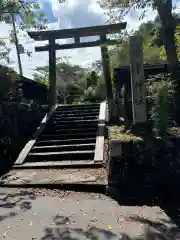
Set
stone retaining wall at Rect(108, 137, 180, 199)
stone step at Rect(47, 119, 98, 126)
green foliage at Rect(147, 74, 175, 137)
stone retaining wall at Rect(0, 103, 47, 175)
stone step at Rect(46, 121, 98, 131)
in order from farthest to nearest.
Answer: stone step at Rect(47, 119, 98, 126) < stone step at Rect(46, 121, 98, 131) < stone retaining wall at Rect(0, 103, 47, 175) < green foliage at Rect(147, 74, 175, 137) < stone retaining wall at Rect(108, 137, 180, 199)

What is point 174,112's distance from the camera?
9.08m

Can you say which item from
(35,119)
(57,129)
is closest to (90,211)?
(57,129)

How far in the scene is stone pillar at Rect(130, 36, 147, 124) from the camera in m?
7.39

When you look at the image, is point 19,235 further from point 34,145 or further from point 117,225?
point 34,145

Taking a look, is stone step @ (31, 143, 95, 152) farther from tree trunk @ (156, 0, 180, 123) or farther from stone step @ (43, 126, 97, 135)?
tree trunk @ (156, 0, 180, 123)

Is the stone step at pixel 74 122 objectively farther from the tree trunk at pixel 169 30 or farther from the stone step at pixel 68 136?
the tree trunk at pixel 169 30

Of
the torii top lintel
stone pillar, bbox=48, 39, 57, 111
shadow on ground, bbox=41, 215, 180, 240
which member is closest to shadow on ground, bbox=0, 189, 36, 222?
shadow on ground, bbox=41, 215, 180, 240

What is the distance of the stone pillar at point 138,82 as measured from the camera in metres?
7.39

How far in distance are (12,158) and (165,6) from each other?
6519mm

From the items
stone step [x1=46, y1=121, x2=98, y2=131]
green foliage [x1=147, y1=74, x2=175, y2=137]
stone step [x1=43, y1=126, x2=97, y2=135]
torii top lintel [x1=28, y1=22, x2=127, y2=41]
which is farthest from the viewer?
torii top lintel [x1=28, y1=22, x2=127, y2=41]

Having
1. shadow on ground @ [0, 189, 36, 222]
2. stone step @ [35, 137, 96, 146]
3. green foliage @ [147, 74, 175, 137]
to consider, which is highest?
green foliage @ [147, 74, 175, 137]

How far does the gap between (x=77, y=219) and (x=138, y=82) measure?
3699mm

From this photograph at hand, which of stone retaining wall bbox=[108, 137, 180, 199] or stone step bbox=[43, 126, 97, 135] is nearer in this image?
stone retaining wall bbox=[108, 137, 180, 199]

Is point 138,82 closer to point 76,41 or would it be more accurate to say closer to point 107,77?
point 107,77
